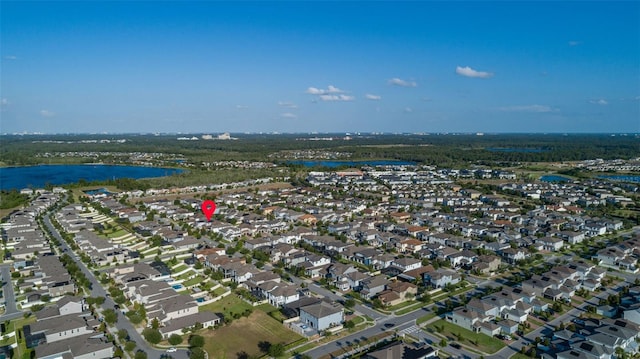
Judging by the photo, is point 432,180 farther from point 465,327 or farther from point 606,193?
point 465,327

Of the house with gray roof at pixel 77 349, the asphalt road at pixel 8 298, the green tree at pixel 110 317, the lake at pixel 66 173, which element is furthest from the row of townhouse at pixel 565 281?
the lake at pixel 66 173

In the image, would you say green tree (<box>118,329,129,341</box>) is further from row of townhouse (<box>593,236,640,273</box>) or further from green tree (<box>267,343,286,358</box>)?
row of townhouse (<box>593,236,640,273</box>)

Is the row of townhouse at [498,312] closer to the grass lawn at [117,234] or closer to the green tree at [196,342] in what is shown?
the green tree at [196,342]

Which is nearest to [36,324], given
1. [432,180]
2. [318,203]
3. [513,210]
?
[318,203]

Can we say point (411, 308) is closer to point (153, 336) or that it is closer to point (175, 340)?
point (175, 340)

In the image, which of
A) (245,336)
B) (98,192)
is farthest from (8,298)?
(98,192)

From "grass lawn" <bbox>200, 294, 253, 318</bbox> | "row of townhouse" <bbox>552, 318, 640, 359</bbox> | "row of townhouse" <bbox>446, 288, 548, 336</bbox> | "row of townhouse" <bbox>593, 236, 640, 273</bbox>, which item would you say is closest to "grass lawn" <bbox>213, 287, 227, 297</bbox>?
"grass lawn" <bbox>200, 294, 253, 318</bbox>
